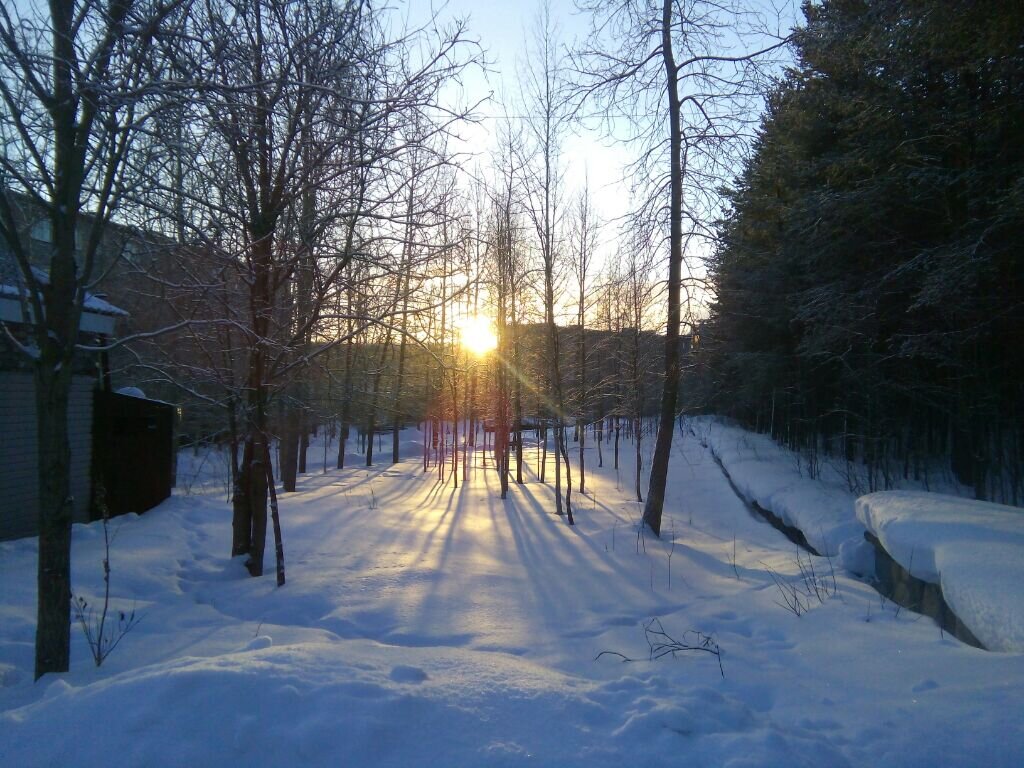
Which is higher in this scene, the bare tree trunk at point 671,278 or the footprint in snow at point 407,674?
the bare tree trunk at point 671,278

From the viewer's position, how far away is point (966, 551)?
5016mm

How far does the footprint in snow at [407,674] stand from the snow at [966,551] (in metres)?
3.43

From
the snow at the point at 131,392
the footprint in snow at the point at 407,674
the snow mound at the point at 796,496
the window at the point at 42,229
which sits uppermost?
the window at the point at 42,229

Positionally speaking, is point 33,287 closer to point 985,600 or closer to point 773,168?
point 985,600

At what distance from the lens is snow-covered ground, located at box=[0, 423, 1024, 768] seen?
2543mm

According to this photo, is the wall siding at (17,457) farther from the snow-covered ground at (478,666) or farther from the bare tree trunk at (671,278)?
the bare tree trunk at (671,278)

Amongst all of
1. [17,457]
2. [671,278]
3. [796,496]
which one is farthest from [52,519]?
[796,496]

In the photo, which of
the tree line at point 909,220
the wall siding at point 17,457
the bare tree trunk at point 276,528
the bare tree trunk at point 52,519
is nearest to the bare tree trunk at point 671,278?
the tree line at point 909,220

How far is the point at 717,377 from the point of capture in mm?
23219

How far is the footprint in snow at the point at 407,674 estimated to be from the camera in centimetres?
311

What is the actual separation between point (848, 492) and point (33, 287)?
505 inches

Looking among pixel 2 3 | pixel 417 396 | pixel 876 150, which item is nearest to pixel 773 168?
pixel 876 150

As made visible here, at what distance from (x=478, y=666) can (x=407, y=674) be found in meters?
0.47

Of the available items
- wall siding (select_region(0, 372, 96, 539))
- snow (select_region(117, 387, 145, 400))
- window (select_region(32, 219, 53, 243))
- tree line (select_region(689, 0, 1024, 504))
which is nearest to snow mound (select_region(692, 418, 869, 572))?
tree line (select_region(689, 0, 1024, 504))
